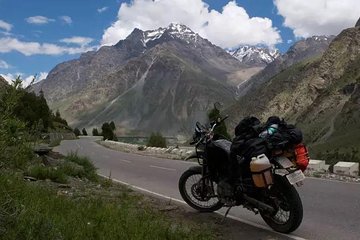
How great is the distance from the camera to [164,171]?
18641mm

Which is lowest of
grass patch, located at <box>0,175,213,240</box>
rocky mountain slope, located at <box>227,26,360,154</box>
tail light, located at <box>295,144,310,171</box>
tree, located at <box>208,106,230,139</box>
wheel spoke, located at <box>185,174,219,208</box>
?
grass patch, located at <box>0,175,213,240</box>

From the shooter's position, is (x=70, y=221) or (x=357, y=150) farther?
(x=357, y=150)

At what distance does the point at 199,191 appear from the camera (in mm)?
8570

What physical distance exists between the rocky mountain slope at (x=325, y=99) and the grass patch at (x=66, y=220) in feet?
220

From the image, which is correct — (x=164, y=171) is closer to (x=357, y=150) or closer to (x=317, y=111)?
(x=357, y=150)

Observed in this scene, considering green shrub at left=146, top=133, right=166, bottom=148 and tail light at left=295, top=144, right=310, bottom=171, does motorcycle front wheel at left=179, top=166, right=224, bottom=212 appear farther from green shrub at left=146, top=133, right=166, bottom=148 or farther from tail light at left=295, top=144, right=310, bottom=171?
green shrub at left=146, top=133, right=166, bottom=148

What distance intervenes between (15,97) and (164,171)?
1390 centimetres

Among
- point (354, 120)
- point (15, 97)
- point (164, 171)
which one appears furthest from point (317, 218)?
point (354, 120)

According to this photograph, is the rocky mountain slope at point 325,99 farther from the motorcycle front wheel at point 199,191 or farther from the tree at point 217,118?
the motorcycle front wheel at point 199,191

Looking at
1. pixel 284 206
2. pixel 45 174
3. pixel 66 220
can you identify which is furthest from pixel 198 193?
pixel 45 174

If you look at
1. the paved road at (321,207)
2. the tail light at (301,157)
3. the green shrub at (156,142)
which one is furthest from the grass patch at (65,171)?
the green shrub at (156,142)

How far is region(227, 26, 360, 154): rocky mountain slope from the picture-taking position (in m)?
82.0

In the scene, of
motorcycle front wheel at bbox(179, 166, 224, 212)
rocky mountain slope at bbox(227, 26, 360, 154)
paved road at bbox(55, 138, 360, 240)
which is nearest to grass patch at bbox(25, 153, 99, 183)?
paved road at bbox(55, 138, 360, 240)

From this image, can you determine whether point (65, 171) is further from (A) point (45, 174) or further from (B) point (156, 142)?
(B) point (156, 142)
